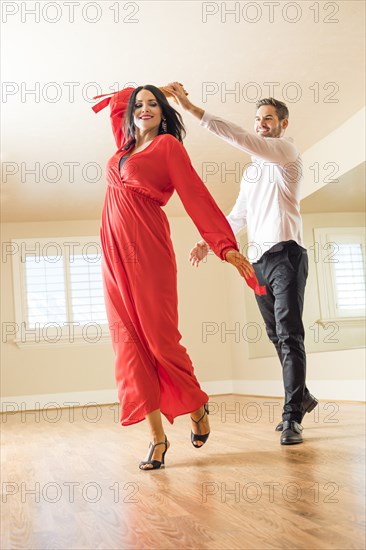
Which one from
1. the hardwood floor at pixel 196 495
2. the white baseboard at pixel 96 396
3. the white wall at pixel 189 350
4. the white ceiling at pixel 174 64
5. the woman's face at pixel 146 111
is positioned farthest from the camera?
the white wall at pixel 189 350

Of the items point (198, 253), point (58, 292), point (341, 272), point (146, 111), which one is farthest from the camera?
point (58, 292)

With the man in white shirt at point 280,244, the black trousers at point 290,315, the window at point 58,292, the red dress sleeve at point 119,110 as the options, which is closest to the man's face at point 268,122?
the man in white shirt at point 280,244

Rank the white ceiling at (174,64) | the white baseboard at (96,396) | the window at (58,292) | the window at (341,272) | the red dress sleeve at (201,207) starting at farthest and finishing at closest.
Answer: the window at (58,292) < the white baseboard at (96,396) < the window at (341,272) < the white ceiling at (174,64) < the red dress sleeve at (201,207)

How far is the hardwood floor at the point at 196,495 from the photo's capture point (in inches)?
50.3

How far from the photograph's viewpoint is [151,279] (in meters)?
2.32

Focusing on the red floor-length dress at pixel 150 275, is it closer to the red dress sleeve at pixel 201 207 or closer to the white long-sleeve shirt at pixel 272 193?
the red dress sleeve at pixel 201 207

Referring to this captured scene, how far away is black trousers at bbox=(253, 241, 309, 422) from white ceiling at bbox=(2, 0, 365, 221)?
1505 millimetres

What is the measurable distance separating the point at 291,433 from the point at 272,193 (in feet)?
3.29

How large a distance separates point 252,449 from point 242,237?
15.7ft

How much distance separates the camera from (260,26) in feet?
12.4

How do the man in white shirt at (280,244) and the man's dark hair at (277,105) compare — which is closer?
the man in white shirt at (280,244)

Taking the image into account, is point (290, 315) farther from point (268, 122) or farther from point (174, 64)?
point (174, 64)

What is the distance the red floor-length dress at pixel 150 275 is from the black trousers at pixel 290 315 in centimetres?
53

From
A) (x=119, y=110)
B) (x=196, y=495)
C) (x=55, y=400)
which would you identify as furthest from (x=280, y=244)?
(x=55, y=400)
